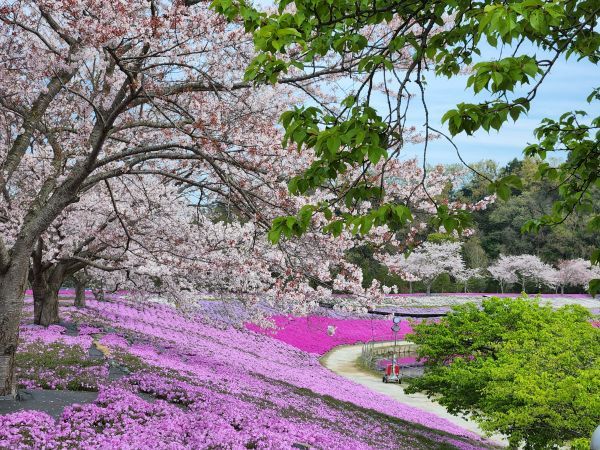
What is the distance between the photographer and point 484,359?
15.4 metres

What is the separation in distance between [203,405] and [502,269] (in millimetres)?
67795

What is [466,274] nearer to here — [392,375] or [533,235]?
[533,235]

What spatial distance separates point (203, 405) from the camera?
10273 millimetres

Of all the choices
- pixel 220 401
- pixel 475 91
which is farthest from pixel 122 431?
pixel 475 91

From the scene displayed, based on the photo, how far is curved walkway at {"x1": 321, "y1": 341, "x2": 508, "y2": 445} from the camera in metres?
21.9

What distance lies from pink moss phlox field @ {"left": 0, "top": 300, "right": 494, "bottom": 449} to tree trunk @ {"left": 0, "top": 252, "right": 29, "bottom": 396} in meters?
1.33

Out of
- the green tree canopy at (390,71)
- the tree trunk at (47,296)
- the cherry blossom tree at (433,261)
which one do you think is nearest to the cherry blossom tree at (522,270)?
the cherry blossom tree at (433,261)

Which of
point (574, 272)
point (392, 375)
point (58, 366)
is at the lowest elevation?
point (392, 375)

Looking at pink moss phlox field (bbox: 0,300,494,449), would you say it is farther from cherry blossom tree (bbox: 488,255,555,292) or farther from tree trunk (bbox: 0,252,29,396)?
cherry blossom tree (bbox: 488,255,555,292)

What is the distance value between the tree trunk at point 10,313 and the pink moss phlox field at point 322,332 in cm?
2171

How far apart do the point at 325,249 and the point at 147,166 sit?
5.66m

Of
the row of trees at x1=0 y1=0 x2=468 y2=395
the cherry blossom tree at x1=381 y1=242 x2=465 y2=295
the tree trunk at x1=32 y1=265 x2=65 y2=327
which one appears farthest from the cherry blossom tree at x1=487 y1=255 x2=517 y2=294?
the tree trunk at x1=32 y1=265 x2=65 y2=327

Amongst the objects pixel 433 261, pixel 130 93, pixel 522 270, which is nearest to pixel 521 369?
pixel 130 93

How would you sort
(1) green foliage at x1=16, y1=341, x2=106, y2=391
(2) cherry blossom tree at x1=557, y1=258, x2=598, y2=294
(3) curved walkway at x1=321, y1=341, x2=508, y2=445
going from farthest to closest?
1. (2) cherry blossom tree at x1=557, y1=258, x2=598, y2=294
2. (3) curved walkway at x1=321, y1=341, x2=508, y2=445
3. (1) green foliage at x1=16, y1=341, x2=106, y2=391
